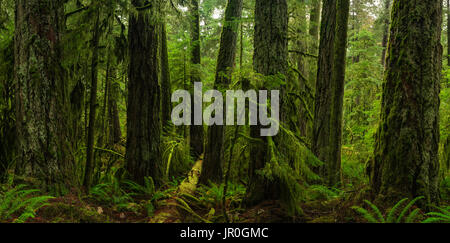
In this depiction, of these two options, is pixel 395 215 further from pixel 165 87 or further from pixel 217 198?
pixel 165 87

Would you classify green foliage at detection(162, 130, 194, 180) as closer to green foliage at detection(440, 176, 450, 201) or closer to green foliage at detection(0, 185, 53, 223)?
green foliage at detection(0, 185, 53, 223)

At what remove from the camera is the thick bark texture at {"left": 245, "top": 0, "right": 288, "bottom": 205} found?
4867 millimetres

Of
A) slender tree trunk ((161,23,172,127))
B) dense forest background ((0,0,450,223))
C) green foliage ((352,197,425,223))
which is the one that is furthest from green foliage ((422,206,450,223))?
slender tree trunk ((161,23,172,127))

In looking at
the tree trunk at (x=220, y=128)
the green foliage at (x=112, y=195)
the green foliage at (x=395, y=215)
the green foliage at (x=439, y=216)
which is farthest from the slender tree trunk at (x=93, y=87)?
the green foliage at (x=439, y=216)

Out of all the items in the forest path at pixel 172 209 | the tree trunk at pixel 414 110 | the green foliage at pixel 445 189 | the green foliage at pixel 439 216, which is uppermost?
the tree trunk at pixel 414 110

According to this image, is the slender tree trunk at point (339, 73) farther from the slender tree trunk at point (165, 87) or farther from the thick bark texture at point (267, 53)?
the slender tree trunk at point (165, 87)

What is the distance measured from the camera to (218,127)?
7602mm

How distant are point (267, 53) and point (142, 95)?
3440mm

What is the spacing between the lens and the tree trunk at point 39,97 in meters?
4.27

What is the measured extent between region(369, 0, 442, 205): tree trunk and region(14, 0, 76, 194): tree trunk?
17.7 ft

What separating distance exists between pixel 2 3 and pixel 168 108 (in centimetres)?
636

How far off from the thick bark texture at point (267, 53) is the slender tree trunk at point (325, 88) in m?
2.63

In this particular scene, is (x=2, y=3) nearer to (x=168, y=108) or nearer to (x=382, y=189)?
(x=168, y=108)

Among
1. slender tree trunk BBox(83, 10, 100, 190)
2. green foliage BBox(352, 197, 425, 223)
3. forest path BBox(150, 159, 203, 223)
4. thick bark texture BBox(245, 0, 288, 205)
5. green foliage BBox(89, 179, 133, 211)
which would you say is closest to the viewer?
green foliage BBox(352, 197, 425, 223)
